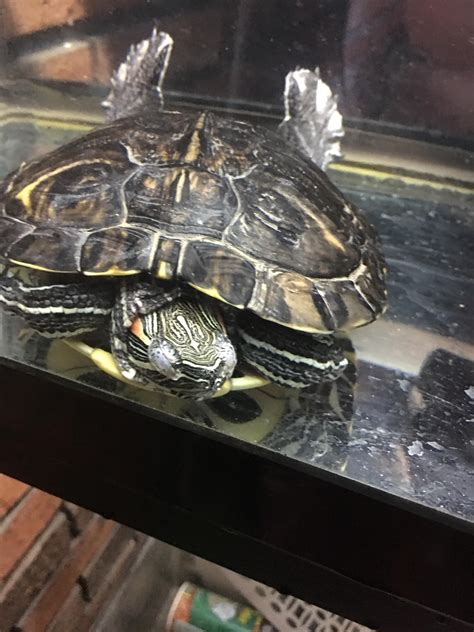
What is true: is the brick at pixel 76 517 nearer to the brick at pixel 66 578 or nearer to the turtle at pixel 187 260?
the brick at pixel 66 578

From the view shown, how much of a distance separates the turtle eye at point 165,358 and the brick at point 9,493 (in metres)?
0.61

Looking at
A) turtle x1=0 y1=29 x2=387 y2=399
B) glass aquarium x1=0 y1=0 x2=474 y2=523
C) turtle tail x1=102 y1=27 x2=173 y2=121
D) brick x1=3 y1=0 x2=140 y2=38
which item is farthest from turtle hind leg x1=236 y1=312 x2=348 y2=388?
brick x1=3 y1=0 x2=140 y2=38

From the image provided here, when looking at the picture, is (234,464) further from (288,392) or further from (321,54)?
(321,54)

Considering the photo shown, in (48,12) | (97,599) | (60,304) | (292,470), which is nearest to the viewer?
(292,470)

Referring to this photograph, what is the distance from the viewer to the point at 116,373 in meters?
0.79

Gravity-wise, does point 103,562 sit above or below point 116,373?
below

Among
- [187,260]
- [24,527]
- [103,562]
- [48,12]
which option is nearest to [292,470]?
[187,260]

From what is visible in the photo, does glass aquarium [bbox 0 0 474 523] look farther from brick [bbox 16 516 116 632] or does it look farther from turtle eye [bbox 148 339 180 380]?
brick [bbox 16 516 116 632]

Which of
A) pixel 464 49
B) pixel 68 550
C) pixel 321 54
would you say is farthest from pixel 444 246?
pixel 68 550

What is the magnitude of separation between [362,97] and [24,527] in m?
1.27

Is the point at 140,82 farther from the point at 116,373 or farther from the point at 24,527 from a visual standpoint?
the point at 24,527

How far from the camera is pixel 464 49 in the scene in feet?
4.80

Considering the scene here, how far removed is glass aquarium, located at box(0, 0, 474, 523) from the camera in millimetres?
1096

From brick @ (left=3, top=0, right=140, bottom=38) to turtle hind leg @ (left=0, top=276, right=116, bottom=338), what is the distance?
996mm
